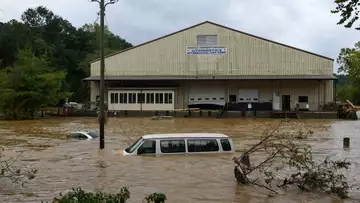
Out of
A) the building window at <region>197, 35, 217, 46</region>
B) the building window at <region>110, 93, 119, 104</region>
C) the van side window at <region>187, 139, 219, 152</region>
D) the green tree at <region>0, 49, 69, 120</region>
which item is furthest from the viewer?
the building window at <region>110, 93, 119, 104</region>

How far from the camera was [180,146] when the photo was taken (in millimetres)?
18812

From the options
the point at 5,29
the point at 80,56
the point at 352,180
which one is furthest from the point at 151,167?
the point at 80,56

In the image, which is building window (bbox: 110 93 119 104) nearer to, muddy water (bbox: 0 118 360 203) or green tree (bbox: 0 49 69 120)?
green tree (bbox: 0 49 69 120)

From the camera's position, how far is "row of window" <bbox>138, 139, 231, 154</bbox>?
1877 centimetres

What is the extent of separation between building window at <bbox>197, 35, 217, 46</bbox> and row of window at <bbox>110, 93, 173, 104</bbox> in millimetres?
7941

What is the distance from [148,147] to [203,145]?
7.07ft

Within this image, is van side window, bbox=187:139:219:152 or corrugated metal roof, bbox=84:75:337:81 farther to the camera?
corrugated metal roof, bbox=84:75:337:81

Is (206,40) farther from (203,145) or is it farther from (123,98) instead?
(203,145)

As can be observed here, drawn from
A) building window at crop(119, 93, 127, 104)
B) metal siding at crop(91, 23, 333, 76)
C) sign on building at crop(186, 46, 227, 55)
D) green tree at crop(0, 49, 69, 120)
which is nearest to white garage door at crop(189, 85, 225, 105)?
metal siding at crop(91, 23, 333, 76)

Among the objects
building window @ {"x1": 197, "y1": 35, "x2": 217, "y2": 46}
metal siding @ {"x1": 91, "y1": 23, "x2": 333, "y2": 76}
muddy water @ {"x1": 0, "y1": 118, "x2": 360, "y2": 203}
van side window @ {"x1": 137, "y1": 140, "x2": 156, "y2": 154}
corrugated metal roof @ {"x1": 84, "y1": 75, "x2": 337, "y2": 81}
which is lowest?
muddy water @ {"x1": 0, "y1": 118, "x2": 360, "y2": 203}

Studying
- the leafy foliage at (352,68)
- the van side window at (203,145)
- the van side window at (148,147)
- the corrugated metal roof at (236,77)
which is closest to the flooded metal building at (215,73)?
the corrugated metal roof at (236,77)

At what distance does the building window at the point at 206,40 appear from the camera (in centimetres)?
6372

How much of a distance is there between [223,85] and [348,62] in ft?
95.2

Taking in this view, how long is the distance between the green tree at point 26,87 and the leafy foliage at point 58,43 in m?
20.6
